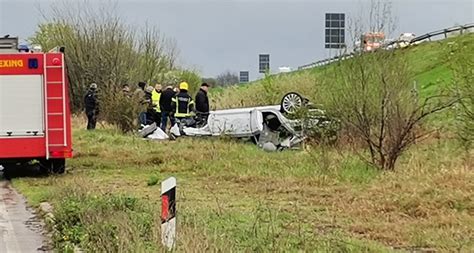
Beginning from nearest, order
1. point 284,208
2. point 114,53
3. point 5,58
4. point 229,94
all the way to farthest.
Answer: point 284,208
point 5,58
point 229,94
point 114,53

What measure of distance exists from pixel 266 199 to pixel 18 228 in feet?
12.8

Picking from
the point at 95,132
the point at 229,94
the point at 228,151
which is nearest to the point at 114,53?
the point at 229,94

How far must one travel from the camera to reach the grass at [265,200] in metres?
9.37

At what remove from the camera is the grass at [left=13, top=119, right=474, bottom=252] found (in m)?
9.37

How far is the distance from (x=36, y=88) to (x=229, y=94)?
1695 cm

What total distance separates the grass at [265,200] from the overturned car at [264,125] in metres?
1.02

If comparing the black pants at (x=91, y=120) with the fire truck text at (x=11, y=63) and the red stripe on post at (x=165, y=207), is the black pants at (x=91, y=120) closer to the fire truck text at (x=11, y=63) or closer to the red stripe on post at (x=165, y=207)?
the fire truck text at (x=11, y=63)

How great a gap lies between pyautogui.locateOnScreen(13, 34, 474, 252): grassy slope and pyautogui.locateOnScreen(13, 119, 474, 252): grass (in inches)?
0.8

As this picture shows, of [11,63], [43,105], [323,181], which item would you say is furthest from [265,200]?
[11,63]

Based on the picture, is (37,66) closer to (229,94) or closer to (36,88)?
(36,88)

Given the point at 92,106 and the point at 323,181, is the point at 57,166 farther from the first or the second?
the point at 92,106

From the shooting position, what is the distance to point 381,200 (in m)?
13.2

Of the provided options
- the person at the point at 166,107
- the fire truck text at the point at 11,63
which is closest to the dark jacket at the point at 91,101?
the person at the point at 166,107

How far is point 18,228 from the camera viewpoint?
40.9 ft
